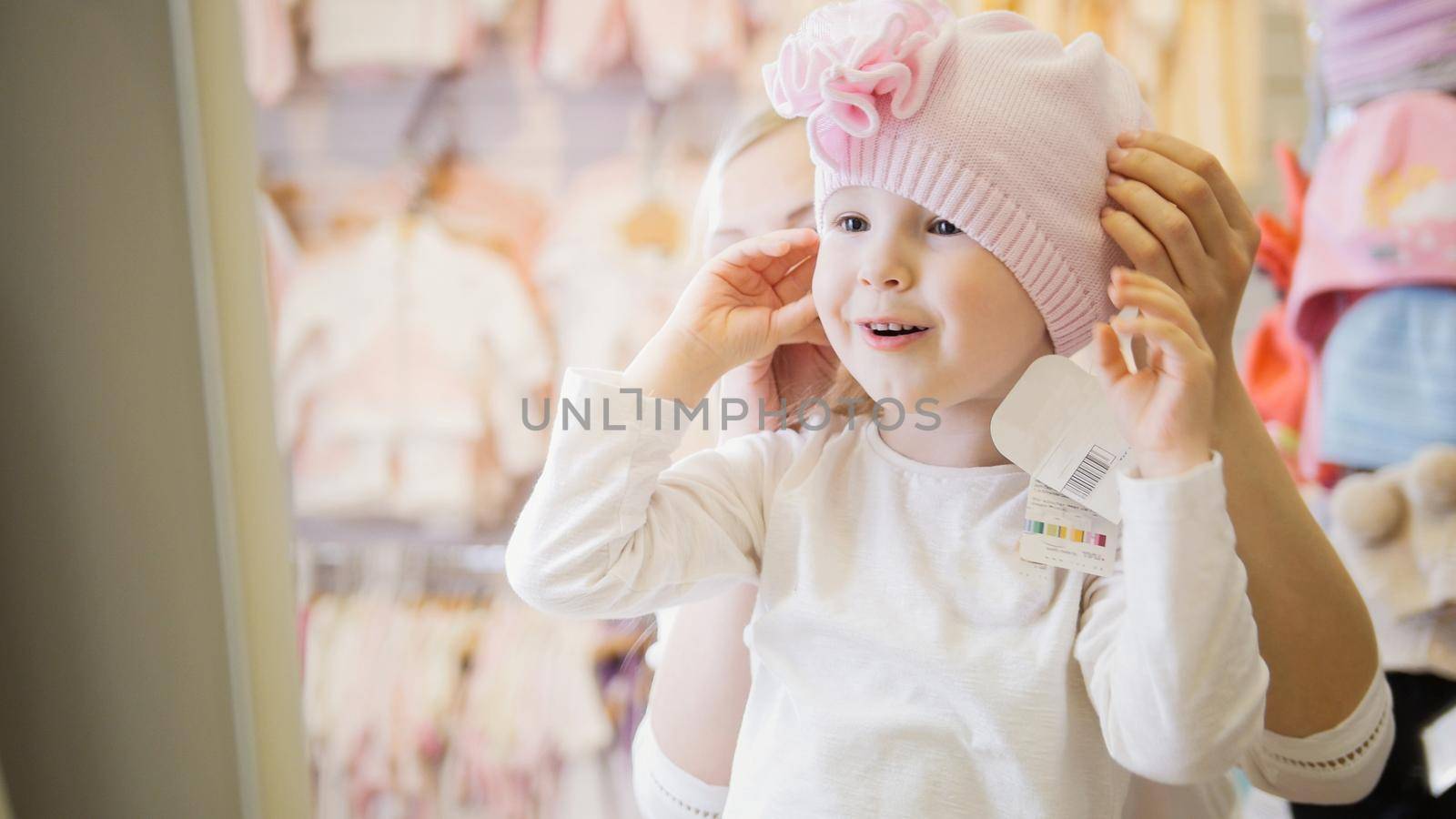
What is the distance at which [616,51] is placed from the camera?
1.84 meters

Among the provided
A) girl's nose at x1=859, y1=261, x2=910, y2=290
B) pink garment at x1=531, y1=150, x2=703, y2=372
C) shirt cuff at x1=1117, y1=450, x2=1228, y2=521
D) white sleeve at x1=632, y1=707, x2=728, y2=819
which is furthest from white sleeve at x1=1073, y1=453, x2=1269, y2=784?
pink garment at x1=531, y1=150, x2=703, y2=372

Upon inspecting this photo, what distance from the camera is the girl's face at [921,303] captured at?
76 cm

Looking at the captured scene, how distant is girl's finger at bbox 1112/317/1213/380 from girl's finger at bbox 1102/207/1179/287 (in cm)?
9

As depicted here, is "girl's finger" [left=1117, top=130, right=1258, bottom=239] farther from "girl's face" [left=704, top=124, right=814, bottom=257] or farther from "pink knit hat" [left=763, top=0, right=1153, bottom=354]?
"girl's face" [left=704, top=124, right=814, bottom=257]

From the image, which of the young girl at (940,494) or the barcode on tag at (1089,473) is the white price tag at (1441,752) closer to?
the young girl at (940,494)

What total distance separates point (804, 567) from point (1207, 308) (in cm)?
37

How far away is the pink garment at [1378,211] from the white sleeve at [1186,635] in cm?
82

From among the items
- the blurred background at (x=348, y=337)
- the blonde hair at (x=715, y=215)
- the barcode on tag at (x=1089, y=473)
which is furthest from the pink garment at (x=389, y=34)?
the barcode on tag at (x=1089, y=473)

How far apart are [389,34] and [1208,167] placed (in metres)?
1.55

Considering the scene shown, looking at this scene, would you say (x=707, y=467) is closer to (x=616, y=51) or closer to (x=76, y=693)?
(x=616, y=51)

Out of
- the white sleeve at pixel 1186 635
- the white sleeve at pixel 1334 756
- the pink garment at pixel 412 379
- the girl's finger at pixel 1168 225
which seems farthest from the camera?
the pink garment at pixel 412 379

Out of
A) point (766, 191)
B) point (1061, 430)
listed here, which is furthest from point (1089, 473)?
point (766, 191)

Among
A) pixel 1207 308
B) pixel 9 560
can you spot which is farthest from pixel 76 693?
pixel 1207 308

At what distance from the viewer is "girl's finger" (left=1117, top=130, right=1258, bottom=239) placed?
2.52 ft
